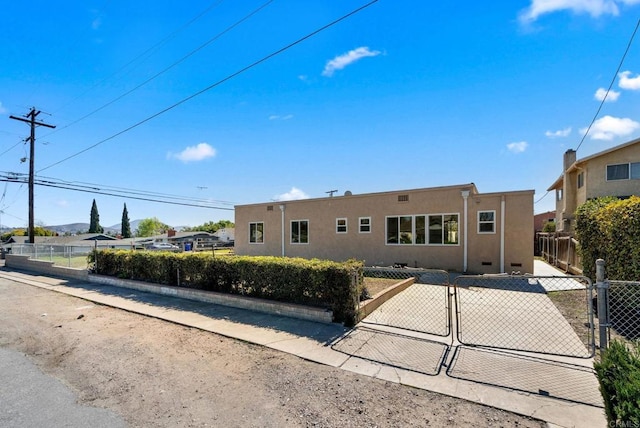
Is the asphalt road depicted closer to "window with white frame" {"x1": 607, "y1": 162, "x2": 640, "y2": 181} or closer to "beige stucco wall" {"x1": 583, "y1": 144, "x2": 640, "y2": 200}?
"beige stucco wall" {"x1": 583, "y1": 144, "x2": 640, "y2": 200}

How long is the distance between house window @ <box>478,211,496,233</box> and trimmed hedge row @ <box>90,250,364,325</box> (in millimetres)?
8009

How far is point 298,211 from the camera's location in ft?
55.3

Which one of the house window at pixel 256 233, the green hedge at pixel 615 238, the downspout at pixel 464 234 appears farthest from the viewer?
the house window at pixel 256 233

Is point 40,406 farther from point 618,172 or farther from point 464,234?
point 618,172

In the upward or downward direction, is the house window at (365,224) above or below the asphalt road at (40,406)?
above

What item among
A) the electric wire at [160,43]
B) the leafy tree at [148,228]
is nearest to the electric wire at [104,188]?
the electric wire at [160,43]

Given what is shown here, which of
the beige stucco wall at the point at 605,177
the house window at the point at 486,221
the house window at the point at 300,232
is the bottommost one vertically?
the house window at the point at 300,232

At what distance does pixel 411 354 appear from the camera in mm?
4609

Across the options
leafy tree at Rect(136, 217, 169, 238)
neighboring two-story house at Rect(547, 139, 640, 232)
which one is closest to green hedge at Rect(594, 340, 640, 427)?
neighboring two-story house at Rect(547, 139, 640, 232)

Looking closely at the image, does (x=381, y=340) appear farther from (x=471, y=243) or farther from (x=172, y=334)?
(x=471, y=243)

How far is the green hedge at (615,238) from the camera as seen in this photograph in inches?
219

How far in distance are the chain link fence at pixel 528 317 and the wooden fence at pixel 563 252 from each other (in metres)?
1.86

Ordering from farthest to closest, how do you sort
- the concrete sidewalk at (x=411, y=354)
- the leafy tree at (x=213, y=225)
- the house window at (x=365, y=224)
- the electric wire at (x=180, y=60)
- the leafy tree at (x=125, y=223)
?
1. the leafy tree at (x=213, y=225)
2. the leafy tree at (x=125, y=223)
3. the house window at (x=365, y=224)
4. the electric wire at (x=180, y=60)
5. the concrete sidewalk at (x=411, y=354)

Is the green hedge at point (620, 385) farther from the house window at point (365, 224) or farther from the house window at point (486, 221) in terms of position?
the house window at point (365, 224)
